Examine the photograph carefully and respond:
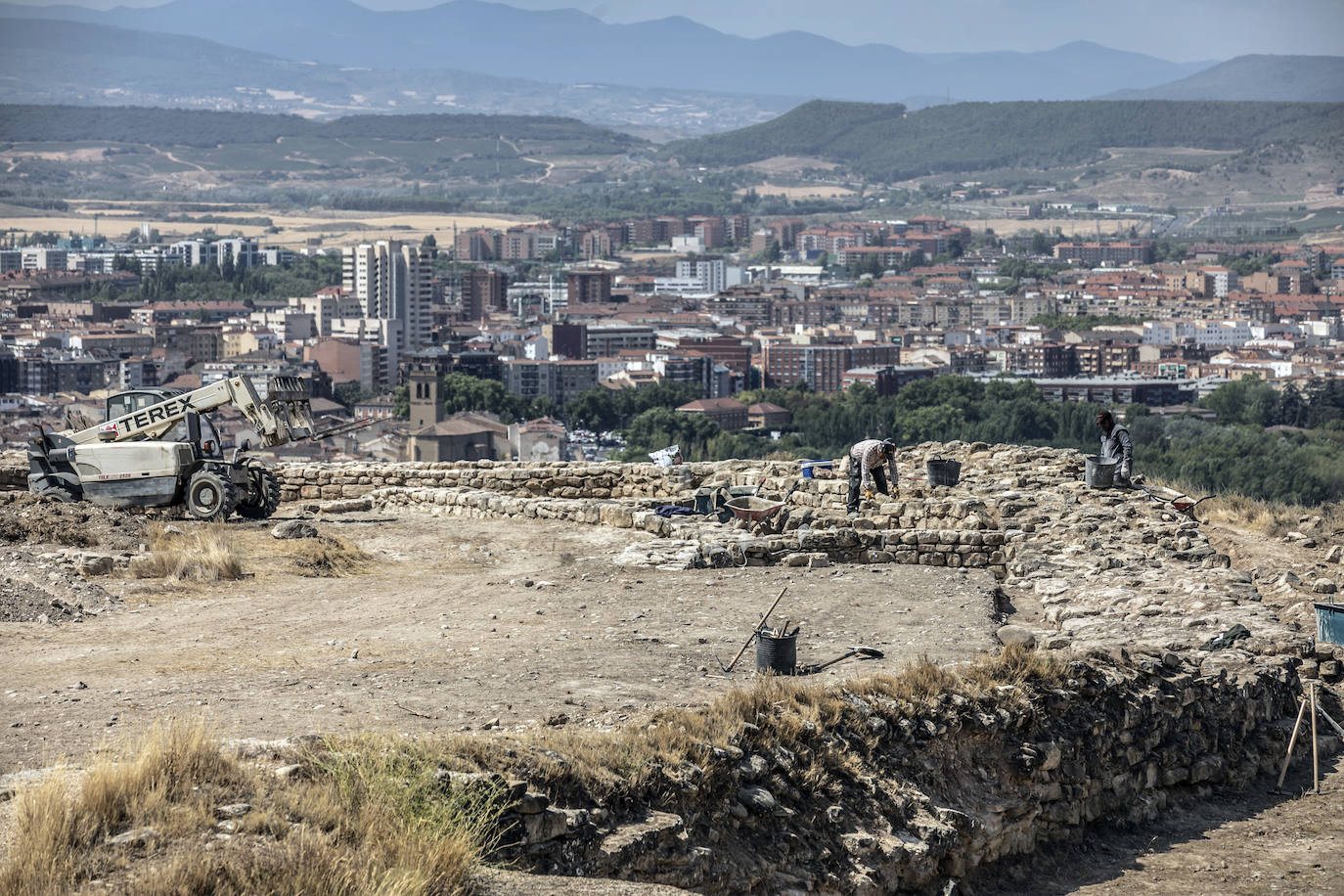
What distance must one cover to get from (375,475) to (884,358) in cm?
10274

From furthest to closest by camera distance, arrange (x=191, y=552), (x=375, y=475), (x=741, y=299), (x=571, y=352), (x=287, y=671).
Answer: (x=741, y=299) → (x=571, y=352) → (x=375, y=475) → (x=191, y=552) → (x=287, y=671)

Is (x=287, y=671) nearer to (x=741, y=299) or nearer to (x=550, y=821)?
(x=550, y=821)

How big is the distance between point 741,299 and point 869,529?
473ft

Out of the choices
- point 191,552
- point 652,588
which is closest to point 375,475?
point 191,552

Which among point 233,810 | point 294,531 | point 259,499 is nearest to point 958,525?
point 294,531

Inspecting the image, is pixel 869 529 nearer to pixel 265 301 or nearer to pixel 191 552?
pixel 191 552

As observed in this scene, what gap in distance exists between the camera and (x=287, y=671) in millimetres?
7074

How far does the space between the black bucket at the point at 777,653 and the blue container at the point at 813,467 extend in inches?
265

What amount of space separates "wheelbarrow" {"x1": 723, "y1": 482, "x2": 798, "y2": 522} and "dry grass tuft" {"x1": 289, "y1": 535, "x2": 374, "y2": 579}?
2.71 metres

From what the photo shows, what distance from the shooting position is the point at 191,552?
10.3 metres

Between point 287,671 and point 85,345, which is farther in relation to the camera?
point 85,345

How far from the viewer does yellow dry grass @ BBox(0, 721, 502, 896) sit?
13.6 feet

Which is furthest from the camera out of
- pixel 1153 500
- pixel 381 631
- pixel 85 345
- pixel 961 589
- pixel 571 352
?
pixel 571 352

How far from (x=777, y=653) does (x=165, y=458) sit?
22.5ft
